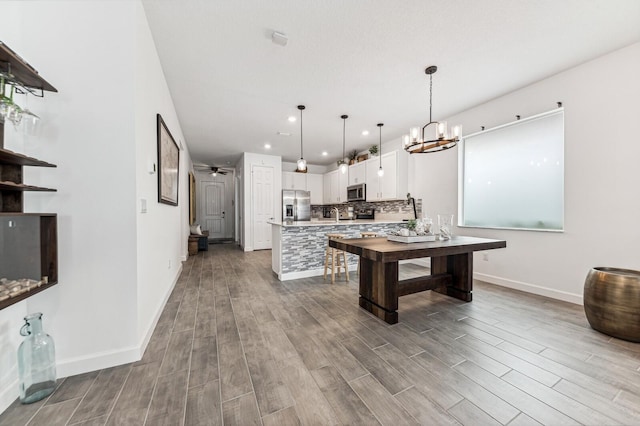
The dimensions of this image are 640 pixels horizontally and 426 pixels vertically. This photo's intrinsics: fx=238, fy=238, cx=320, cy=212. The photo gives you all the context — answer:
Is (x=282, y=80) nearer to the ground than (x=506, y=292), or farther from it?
farther from it

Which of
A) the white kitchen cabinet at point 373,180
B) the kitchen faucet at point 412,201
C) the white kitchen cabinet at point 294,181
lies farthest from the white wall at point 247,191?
the kitchen faucet at point 412,201

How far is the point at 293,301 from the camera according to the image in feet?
9.65

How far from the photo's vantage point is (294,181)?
763 cm

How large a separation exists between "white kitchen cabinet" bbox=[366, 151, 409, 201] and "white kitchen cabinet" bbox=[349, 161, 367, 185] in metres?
0.32

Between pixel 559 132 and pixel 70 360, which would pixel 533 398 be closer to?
pixel 70 360

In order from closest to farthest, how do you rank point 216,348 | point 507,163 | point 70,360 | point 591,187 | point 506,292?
point 70,360
point 216,348
point 591,187
point 506,292
point 507,163

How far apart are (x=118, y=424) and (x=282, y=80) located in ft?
11.0

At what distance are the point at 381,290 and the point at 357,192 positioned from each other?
3.95 m

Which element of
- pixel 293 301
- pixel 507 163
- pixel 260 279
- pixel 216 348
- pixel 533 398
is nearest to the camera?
pixel 533 398

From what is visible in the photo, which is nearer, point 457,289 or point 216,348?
point 216,348

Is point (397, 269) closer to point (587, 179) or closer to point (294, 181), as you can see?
point (587, 179)

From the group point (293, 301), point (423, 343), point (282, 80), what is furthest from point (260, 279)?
point (282, 80)

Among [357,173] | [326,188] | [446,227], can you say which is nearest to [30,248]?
[446,227]

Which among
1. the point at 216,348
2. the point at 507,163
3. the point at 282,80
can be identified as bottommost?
the point at 216,348
